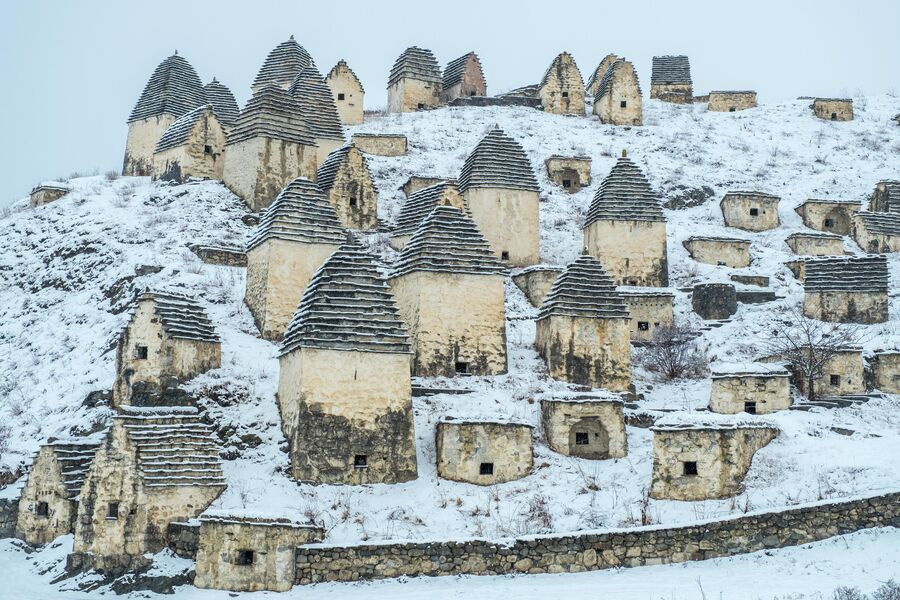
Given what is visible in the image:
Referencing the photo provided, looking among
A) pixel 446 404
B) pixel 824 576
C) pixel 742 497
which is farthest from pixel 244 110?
pixel 824 576

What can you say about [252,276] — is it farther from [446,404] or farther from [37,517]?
[37,517]

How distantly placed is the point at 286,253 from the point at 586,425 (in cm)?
1005

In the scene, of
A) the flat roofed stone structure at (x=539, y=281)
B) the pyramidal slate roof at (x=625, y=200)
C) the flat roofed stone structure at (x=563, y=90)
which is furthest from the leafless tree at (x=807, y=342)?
the flat roofed stone structure at (x=563, y=90)

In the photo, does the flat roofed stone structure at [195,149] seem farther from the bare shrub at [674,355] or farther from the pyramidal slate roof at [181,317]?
the bare shrub at [674,355]

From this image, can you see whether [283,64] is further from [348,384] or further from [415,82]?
[348,384]

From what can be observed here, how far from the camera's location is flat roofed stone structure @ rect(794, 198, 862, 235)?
146 feet

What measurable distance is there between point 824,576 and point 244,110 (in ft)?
92.7

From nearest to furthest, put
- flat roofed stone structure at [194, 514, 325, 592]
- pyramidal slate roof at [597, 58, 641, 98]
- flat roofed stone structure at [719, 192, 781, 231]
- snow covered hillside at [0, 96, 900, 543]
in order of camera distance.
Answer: flat roofed stone structure at [194, 514, 325, 592] → snow covered hillside at [0, 96, 900, 543] → flat roofed stone structure at [719, 192, 781, 231] → pyramidal slate roof at [597, 58, 641, 98]

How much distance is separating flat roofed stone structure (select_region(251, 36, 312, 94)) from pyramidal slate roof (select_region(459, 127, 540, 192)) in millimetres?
14749

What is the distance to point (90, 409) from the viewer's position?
26.4 m

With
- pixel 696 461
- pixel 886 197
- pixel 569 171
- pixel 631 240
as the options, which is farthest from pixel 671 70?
pixel 696 461

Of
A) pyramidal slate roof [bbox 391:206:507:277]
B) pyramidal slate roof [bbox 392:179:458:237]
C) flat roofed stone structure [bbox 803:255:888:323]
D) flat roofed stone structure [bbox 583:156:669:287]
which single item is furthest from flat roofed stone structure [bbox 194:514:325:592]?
flat roofed stone structure [bbox 803:255:888:323]

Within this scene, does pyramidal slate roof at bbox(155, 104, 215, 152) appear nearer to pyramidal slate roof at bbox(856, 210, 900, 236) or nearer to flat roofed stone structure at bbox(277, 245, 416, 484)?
flat roofed stone structure at bbox(277, 245, 416, 484)

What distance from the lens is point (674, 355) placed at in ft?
106
